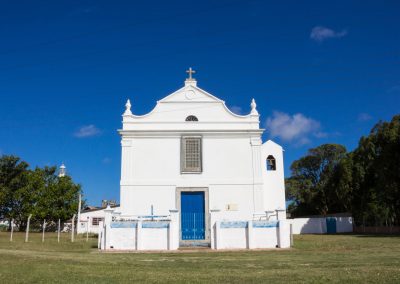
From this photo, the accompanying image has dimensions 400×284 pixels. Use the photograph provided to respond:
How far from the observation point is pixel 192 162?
2256 cm

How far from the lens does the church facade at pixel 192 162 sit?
71.5ft

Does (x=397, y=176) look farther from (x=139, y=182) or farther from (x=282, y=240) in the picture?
(x=139, y=182)

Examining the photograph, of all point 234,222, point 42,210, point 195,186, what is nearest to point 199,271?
point 234,222

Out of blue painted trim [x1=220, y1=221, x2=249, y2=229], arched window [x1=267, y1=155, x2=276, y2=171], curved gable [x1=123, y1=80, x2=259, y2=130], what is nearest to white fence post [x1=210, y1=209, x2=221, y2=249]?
blue painted trim [x1=220, y1=221, x2=249, y2=229]

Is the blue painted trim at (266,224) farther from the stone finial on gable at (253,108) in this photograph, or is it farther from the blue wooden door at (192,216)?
the stone finial on gable at (253,108)

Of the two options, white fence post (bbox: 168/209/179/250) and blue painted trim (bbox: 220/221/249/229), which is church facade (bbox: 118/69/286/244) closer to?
blue painted trim (bbox: 220/221/249/229)

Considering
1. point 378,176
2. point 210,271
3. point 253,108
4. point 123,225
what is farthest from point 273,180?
point 210,271

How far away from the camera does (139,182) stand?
71.9ft

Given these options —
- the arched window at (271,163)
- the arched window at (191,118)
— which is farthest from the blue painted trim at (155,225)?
the arched window at (271,163)

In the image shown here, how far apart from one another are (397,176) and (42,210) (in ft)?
96.9

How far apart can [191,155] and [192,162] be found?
0.37 meters

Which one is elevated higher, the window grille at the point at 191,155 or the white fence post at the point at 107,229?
the window grille at the point at 191,155

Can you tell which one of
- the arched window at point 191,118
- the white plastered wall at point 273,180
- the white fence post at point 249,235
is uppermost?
the arched window at point 191,118

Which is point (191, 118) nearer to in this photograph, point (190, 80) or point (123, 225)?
point (190, 80)
